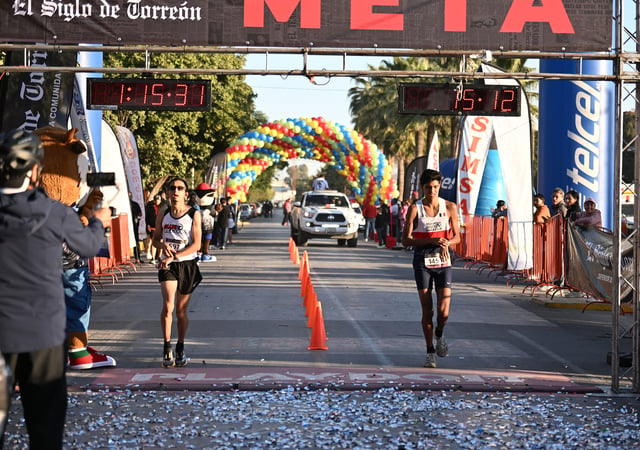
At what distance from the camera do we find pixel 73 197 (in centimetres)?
720

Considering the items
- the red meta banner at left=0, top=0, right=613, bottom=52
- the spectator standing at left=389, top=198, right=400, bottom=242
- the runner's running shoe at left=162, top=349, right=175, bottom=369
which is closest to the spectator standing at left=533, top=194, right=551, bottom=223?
the red meta banner at left=0, top=0, right=613, bottom=52

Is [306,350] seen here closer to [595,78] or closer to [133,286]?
[595,78]

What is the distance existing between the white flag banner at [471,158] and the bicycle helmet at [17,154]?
1983cm

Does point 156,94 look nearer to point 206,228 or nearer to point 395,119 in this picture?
point 206,228

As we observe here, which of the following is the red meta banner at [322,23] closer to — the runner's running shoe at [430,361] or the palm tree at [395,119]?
the runner's running shoe at [430,361]

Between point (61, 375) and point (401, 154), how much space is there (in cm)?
5508

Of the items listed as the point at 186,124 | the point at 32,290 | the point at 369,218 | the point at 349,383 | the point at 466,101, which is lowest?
the point at 349,383

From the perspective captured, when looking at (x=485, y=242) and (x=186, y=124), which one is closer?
(x=485, y=242)

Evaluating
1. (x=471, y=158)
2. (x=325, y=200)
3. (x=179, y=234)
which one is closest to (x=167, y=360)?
(x=179, y=234)

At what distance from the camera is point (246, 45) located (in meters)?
9.30

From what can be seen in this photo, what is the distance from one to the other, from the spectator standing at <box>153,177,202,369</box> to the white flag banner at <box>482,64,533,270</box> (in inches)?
473

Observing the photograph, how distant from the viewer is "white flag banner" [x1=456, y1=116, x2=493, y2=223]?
79.4ft

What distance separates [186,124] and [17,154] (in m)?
42.9

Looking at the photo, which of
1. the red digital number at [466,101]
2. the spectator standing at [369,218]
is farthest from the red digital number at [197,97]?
the spectator standing at [369,218]
